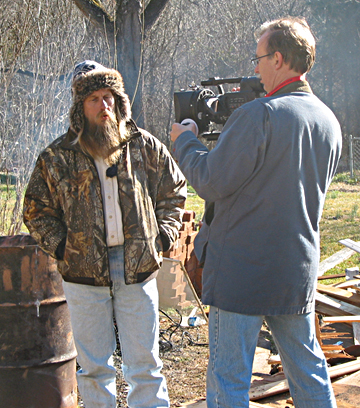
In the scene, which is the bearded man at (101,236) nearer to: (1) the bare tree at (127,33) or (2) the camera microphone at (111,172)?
(2) the camera microphone at (111,172)

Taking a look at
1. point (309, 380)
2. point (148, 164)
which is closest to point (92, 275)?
point (148, 164)

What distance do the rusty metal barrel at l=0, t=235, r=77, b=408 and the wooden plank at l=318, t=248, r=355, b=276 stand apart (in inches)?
171

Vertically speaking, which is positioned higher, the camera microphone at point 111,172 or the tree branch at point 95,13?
the tree branch at point 95,13

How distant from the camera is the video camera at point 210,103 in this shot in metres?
2.55

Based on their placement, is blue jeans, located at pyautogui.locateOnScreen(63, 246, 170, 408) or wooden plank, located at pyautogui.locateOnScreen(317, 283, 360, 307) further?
wooden plank, located at pyautogui.locateOnScreen(317, 283, 360, 307)

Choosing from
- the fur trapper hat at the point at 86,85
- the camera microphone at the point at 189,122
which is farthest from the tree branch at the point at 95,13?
the camera microphone at the point at 189,122

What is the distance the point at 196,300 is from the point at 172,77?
1886cm

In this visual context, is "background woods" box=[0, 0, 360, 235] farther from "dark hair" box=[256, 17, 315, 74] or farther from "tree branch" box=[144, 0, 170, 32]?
"dark hair" box=[256, 17, 315, 74]

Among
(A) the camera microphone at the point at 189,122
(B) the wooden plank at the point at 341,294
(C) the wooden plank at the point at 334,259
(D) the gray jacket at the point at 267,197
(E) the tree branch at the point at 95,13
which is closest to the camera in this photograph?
(D) the gray jacket at the point at 267,197

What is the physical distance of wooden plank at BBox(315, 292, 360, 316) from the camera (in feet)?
16.8

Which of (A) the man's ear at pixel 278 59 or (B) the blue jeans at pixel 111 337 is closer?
(A) the man's ear at pixel 278 59

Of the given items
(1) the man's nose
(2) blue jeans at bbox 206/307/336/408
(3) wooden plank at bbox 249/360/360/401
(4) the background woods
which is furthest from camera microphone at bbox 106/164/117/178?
(4) the background woods

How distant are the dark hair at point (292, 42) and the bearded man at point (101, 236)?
1001 millimetres

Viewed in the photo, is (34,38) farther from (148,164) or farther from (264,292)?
(264,292)
